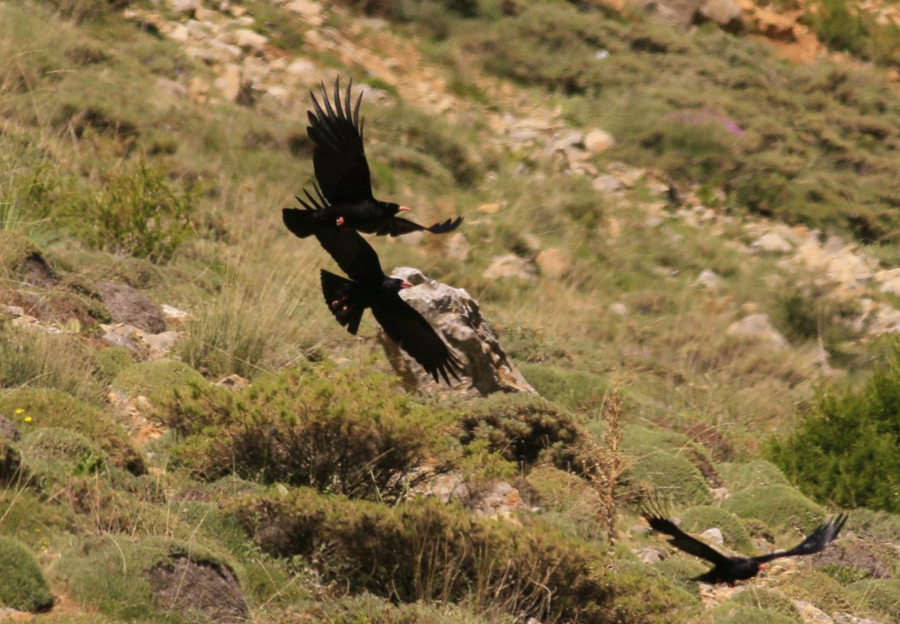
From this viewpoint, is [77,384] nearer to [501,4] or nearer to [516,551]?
[516,551]

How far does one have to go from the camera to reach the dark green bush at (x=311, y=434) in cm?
661

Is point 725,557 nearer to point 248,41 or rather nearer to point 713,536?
point 713,536

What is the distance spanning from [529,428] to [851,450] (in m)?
2.89

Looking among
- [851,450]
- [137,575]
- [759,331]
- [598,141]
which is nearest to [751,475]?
[851,450]

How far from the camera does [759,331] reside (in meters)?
14.8

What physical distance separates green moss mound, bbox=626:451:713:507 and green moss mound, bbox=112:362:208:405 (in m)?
2.88

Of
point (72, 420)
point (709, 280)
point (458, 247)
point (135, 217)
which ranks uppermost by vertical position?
point (72, 420)

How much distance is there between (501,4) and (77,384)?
55.8 ft

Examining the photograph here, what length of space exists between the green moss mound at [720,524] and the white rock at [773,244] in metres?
10.3

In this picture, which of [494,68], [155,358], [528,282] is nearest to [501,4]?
[494,68]

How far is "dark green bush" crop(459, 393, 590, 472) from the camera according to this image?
8.24 meters

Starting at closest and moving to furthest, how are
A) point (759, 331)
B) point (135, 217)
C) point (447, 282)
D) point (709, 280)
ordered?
1. point (135, 217)
2. point (447, 282)
3. point (759, 331)
4. point (709, 280)

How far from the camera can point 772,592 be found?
6.90 m

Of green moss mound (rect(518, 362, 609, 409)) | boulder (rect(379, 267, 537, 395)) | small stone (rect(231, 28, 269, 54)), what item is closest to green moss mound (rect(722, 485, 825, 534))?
green moss mound (rect(518, 362, 609, 409))
